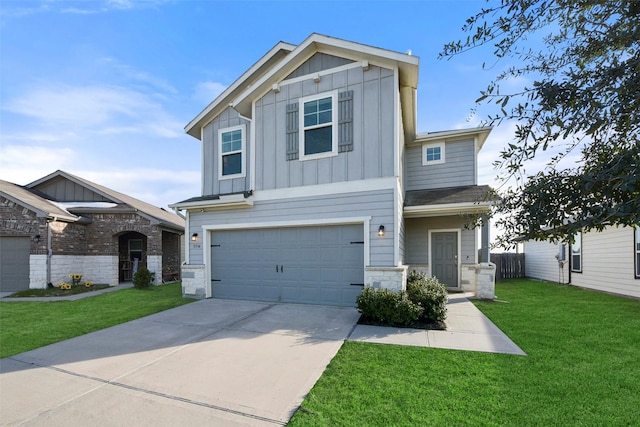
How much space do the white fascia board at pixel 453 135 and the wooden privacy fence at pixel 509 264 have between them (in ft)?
23.8

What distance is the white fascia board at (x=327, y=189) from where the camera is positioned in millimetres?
7292

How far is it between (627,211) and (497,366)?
3.34 meters

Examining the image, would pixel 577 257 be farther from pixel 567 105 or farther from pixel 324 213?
pixel 567 105

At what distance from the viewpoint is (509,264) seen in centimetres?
1625

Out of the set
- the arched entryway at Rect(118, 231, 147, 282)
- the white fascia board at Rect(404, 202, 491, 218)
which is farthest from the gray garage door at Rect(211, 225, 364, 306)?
the arched entryway at Rect(118, 231, 147, 282)

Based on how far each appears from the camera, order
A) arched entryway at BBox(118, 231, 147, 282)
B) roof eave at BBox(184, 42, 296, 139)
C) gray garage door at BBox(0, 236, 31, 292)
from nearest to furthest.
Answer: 1. roof eave at BBox(184, 42, 296, 139)
2. gray garage door at BBox(0, 236, 31, 292)
3. arched entryway at BBox(118, 231, 147, 282)

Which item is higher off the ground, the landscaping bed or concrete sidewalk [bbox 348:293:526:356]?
concrete sidewalk [bbox 348:293:526:356]

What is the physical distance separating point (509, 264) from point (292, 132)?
1450 centimetres

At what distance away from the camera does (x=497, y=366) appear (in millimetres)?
4070

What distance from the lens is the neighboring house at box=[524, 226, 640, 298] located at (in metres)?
9.52

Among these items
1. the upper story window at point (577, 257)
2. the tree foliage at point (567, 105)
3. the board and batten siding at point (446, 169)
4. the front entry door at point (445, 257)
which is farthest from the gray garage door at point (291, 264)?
the upper story window at point (577, 257)

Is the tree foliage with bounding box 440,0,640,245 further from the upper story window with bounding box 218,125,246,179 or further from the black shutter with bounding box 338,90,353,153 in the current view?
the upper story window with bounding box 218,125,246,179

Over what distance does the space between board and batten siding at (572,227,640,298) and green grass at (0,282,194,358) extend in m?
13.1

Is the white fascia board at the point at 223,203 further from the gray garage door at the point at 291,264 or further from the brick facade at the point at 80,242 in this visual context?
the brick facade at the point at 80,242
